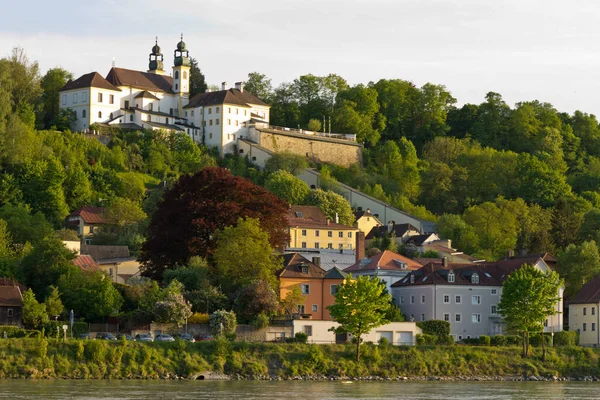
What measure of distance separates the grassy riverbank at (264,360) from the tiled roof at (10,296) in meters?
9.81

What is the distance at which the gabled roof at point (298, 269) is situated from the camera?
83.5m

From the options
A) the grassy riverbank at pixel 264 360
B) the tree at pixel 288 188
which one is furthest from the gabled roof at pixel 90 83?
the grassy riverbank at pixel 264 360

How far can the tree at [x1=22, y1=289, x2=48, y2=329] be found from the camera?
7162 centimetres

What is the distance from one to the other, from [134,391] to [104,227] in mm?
54092

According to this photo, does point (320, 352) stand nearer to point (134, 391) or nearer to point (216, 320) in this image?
point (216, 320)

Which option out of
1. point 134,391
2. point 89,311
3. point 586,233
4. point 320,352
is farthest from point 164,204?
point 586,233

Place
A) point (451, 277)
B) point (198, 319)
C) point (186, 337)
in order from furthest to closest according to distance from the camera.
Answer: point (451, 277)
point (198, 319)
point (186, 337)

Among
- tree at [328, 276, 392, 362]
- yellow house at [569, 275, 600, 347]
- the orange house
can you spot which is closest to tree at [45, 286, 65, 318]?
the orange house

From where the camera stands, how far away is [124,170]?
12631 centimetres

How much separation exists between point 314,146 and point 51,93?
1199 inches

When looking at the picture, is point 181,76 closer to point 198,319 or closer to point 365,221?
point 365,221

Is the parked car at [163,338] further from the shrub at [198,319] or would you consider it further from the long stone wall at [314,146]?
the long stone wall at [314,146]

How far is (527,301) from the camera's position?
77625 mm

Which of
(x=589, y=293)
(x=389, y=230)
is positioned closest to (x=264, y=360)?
(x=589, y=293)
